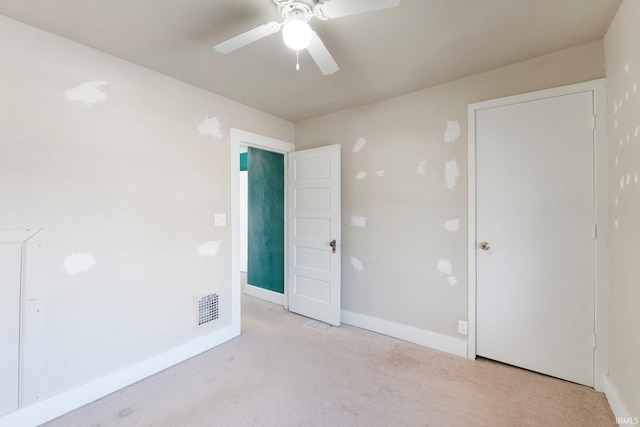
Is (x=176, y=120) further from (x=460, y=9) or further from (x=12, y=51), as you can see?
(x=460, y=9)

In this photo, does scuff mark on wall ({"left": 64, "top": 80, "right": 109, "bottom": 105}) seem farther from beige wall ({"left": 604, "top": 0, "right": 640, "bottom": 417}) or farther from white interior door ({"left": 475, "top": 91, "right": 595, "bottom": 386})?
beige wall ({"left": 604, "top": 0, "right": 640, "bottom": 417})

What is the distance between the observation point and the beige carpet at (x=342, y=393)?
173 centimetres

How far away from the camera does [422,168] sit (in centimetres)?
267

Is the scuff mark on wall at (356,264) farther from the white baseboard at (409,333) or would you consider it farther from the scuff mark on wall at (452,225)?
the scuff mark on wall at (452,225)

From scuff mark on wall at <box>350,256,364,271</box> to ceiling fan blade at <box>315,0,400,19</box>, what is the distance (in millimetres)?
2350

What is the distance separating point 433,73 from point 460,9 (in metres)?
0.77

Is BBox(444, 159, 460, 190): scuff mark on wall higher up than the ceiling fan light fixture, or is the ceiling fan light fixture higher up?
the ceiling fan light fixture

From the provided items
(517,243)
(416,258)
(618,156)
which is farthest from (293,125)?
(618,156)

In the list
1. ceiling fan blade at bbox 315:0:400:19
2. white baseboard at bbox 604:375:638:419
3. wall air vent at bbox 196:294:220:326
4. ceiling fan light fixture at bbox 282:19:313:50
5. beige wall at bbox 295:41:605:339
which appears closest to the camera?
ceiling fan blade at bbox 315:0:400:19

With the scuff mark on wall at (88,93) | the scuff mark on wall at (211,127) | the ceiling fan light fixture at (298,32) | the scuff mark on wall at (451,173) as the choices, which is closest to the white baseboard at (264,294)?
the scuff mark on wall at (211,127)

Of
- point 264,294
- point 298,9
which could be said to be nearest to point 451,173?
point 298,9

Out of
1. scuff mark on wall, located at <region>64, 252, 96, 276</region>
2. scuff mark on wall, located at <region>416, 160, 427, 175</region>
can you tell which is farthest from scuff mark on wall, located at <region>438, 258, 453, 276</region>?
scuff mark on wall, located at <region>64, 252, 96, 276</region>

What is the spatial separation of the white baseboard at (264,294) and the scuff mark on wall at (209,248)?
1.43m

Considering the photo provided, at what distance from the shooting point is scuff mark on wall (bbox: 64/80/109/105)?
1.87 metres
